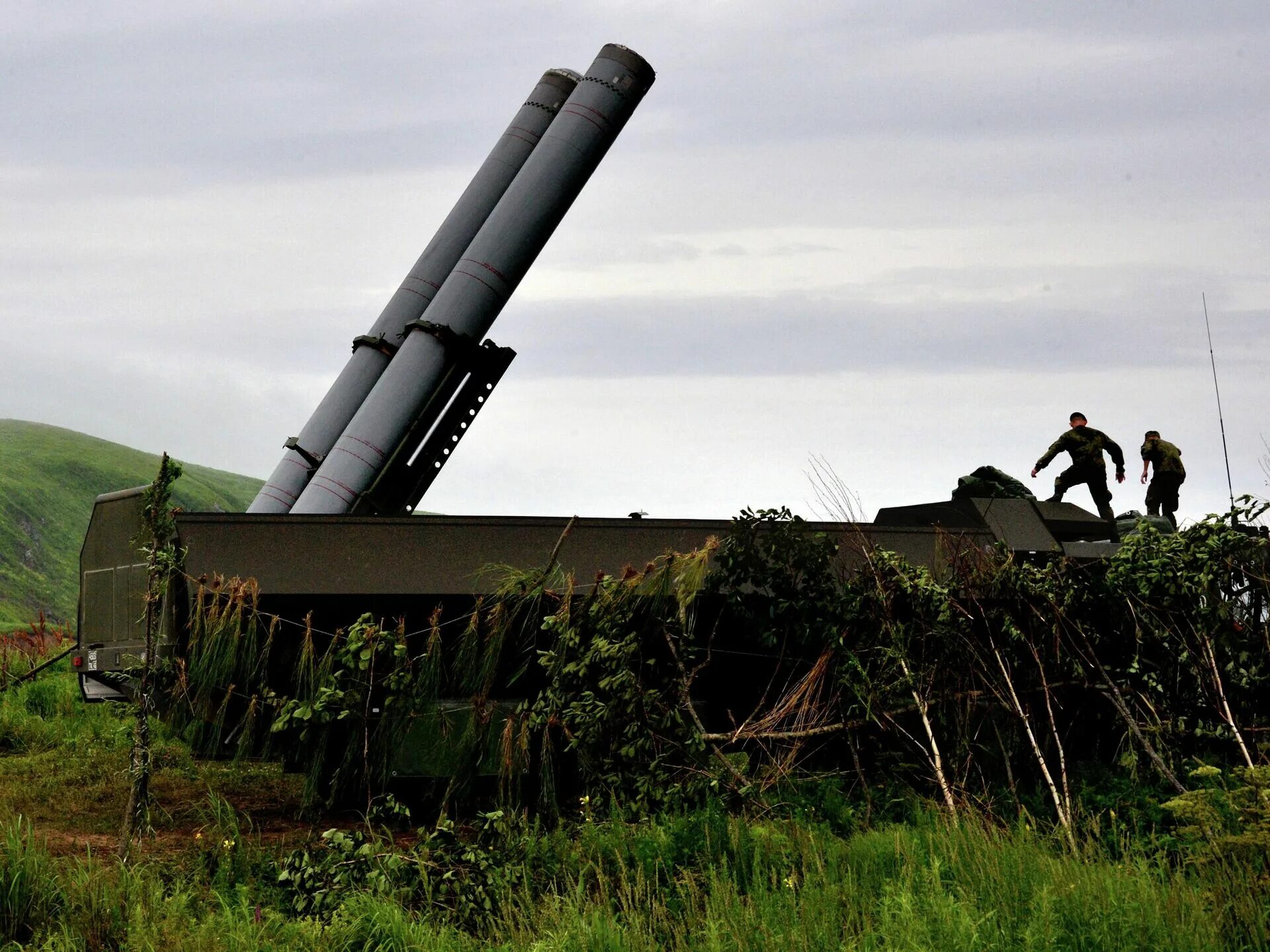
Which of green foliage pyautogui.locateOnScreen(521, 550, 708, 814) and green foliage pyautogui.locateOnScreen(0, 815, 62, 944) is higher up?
green foliage pyautogui.locateOnScreen(521, 550, 708, 814)

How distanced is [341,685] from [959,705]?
11.5ft

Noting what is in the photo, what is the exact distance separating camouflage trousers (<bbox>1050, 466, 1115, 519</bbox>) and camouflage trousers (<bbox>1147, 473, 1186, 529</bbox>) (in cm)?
192

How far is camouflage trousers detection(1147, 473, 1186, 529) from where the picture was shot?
14133 mm

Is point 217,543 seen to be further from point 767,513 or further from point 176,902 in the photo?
point 767,513

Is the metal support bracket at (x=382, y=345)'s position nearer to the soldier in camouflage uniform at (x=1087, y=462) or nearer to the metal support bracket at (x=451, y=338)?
the metal support bracket at (x=451, y=338)

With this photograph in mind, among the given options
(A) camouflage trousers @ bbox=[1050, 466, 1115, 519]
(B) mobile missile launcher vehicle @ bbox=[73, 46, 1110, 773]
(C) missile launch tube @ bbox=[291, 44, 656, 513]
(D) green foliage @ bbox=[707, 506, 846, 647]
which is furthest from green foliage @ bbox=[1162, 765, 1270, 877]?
(C) missile launch tube @ bbox=[291, 44, 656, 513]

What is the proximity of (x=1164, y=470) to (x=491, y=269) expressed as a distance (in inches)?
271

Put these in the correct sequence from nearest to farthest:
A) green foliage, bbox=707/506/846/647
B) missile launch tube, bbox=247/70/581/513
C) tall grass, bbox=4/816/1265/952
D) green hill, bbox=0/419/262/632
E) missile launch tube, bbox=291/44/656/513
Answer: tall grass, bbox=4/816/1265/952 → green foliage, bbox=707/506/846/647 → missile launch tube, bbox=291/44/656/513 → missile launch tube, bbox=247/70/581/513 → green hill, bbox=0/419/262/632

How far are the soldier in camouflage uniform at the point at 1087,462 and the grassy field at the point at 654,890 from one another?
17.6 feet

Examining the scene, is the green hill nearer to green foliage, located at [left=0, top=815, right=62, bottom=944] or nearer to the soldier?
the soldier

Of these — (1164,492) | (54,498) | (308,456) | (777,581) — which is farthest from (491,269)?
(54,498)

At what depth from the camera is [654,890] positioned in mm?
6289

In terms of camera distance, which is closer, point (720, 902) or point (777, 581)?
point (720, 902)

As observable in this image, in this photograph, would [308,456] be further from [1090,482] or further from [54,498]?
[54,498]
